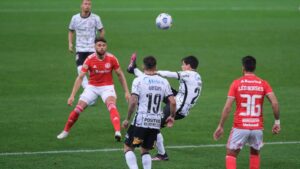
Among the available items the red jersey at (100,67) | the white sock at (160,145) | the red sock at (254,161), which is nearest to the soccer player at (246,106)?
the red sock at (254,161)

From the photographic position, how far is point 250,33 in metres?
34.0

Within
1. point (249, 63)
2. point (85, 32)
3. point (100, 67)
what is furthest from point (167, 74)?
point (85, 32)

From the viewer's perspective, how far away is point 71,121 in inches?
683

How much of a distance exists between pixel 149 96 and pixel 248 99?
1.73 m

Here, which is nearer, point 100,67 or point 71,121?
point 100,67

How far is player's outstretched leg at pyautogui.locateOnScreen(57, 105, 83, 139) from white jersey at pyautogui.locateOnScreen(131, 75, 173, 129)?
3.43 metres

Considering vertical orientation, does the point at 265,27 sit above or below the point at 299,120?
above

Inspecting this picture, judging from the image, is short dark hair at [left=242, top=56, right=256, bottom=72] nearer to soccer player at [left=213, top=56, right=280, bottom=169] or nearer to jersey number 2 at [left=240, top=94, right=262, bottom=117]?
soccer player at [left=213, top=56, right=280, bottom=169]

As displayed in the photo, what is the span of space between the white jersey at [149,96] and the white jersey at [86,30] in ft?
27.1

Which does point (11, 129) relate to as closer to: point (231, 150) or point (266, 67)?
point (231, 150)

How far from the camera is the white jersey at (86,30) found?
22.1m

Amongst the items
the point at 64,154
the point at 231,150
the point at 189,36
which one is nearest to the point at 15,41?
the point at 189,36

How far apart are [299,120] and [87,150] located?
19.3ft

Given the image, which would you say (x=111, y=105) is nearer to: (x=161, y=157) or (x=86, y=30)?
(x=161, y=157)
